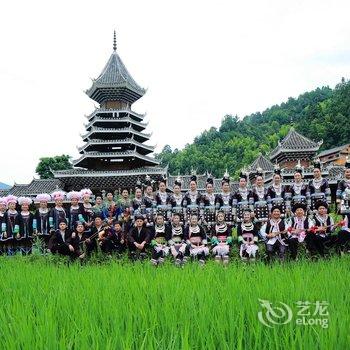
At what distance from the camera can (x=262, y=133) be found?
74812 mm

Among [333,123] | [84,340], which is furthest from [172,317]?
[333,123]

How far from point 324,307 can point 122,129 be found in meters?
22.9

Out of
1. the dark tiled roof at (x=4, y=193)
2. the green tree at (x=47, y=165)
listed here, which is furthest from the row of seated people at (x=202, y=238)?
the green tree at (x=47, y=165)

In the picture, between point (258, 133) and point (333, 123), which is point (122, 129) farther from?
point (258, 133)

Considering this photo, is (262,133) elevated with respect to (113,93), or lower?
elevated

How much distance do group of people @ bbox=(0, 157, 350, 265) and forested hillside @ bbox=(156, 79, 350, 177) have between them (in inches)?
1533

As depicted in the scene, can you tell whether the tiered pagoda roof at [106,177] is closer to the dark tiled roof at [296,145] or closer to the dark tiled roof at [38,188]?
the dark tiled roof at [38,188]

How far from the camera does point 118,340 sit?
2344 mm

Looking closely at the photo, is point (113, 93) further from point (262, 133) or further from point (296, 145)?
point (262, 133)

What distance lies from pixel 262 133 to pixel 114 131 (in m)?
53.5

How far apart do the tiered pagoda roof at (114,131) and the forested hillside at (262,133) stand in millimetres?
22927

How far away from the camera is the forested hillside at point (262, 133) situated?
167ft

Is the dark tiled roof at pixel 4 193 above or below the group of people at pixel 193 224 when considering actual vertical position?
above

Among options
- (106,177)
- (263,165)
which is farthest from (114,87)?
(263,165)
